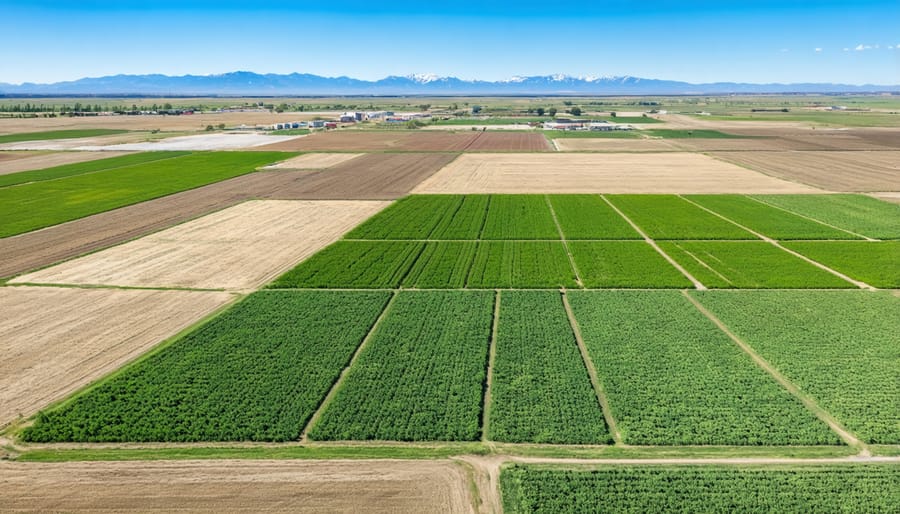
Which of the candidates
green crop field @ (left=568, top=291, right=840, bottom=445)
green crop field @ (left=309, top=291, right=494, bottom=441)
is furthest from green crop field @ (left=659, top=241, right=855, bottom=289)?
green crop field @ (left=309, top=291, right=494, bottom=441)

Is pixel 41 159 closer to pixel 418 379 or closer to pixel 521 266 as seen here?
pixel 521 266

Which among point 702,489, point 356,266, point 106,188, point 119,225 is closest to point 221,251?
point 356,266

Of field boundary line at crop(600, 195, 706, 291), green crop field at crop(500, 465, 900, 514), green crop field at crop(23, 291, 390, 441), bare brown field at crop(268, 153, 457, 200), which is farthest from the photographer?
bare brown field at crop(268, 153, 457, 200)

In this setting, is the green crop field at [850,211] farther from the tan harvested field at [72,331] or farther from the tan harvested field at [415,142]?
the tan harvested field at [415,142]

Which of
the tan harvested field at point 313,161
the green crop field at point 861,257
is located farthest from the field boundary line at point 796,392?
the tan harvested field at point 313,161

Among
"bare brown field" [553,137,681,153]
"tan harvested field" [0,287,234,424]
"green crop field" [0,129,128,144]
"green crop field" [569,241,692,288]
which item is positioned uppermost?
"green crop field" [0,129,128,144]

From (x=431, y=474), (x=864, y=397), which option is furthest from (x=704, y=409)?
(x=431, y=474)

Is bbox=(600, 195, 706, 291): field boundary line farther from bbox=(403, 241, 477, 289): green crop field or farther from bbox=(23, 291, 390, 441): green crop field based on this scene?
bbox=(23, 291, 390, 441): green crop field
